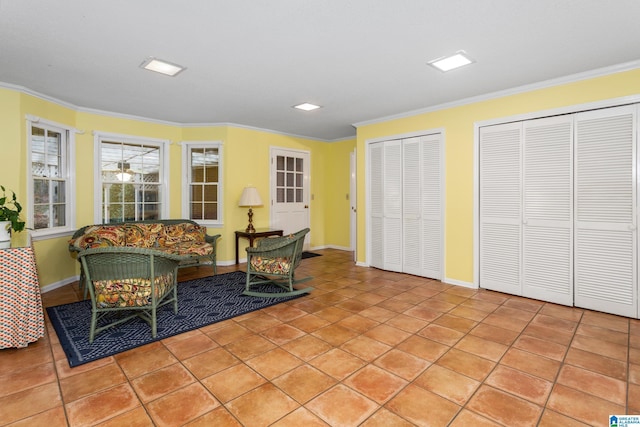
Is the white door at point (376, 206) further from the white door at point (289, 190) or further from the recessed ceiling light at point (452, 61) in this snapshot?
the recessed ceiling light at point (452, 61)

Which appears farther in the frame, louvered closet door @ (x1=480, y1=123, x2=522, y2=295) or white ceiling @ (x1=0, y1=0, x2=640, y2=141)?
louvered closet door @ (x1=480, y1=123, x2=522, y2=295)

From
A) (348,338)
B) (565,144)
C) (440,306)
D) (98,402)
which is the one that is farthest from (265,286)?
(565,144)

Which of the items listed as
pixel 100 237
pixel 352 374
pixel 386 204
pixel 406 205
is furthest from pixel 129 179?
pixel 352 374

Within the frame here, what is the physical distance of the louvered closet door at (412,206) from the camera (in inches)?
192

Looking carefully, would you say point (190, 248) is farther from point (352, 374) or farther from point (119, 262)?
point (352, 374)

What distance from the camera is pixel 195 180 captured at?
5875 millimetres

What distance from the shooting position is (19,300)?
8.45ft

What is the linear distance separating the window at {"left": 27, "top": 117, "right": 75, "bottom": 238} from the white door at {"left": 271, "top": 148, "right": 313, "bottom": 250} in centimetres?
321

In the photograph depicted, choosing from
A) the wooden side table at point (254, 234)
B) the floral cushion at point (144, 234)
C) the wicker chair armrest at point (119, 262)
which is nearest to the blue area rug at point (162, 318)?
the wicker chair armrest at point (119, 262)

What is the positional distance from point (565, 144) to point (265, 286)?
4023 mm

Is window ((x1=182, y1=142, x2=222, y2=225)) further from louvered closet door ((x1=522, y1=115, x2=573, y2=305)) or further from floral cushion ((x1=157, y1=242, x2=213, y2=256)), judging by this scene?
louvered closet door ((x1=522, y1=115, x2=573, y2=305))

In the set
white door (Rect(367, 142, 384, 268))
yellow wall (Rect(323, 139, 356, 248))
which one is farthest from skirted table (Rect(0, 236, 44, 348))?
yellow wall (Rect(323, 139, 356, 248))

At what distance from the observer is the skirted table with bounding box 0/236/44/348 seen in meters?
2.50

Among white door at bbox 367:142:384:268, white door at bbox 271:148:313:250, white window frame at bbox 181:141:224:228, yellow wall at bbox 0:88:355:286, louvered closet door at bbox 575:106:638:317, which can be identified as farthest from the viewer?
white door at bbox 271:148:313:250
